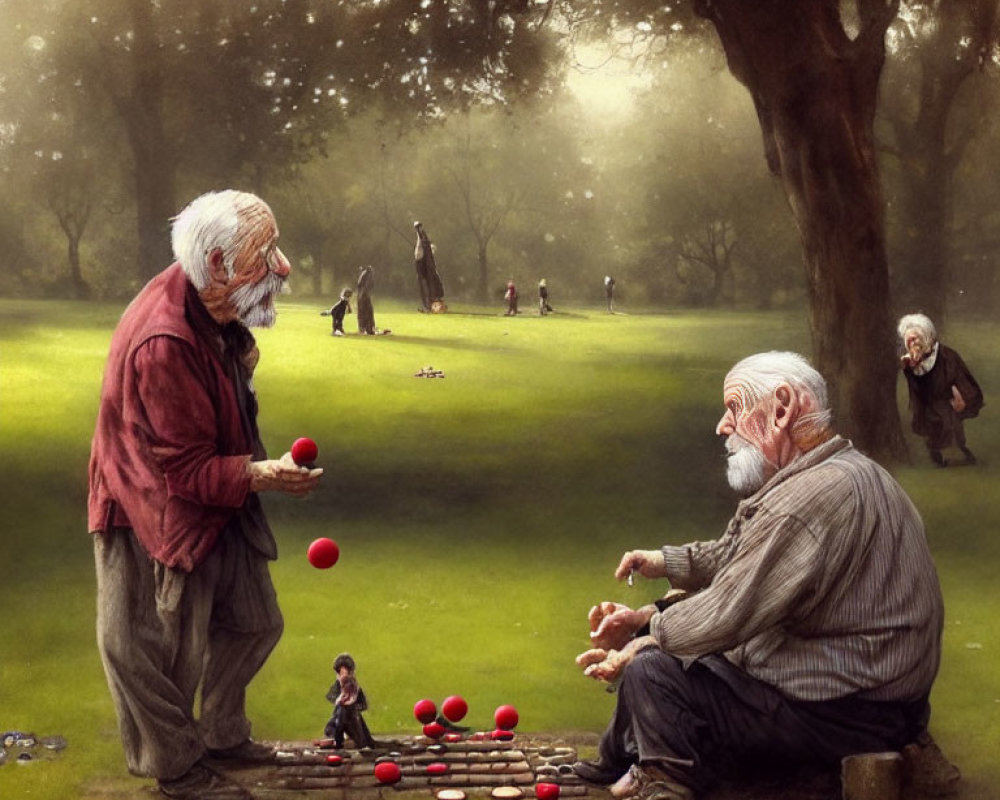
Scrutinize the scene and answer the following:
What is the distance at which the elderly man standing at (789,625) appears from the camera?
183 inches

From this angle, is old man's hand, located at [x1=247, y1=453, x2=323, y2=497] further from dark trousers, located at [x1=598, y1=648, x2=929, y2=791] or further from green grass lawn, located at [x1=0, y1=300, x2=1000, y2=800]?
green grass lawn, located at [x1=0, y1=300, x2=1000, y2=800]

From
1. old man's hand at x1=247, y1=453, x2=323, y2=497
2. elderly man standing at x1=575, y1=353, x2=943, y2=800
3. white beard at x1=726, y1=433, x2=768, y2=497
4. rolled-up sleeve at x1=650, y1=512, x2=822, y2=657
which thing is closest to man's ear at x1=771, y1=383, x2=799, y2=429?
elderly man standing at x1=575, y1=353, x2=943, y2=800

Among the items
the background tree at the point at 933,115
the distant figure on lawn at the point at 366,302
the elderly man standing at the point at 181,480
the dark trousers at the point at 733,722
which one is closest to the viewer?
the dark trousers at the point at 733,722

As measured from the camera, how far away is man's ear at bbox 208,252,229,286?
5055 mm

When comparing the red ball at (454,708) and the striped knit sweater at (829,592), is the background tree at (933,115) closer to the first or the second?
the striped knit sweater at (829,592)

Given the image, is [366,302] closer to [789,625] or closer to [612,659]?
[612,659]

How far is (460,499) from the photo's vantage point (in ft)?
22.1

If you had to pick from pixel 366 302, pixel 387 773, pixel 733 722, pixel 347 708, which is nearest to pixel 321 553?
pixel 347 708

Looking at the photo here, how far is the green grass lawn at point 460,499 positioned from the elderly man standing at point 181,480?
0.86 metres

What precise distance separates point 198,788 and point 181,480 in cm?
96

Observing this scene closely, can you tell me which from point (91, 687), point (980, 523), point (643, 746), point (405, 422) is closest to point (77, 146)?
point (405, 422)

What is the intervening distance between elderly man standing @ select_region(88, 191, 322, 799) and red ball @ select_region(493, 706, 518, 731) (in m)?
0.96

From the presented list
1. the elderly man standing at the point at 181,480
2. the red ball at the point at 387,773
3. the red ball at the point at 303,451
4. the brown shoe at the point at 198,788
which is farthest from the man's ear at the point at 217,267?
the red ball at the point at 387,773

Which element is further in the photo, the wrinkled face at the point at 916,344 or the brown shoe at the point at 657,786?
the wrinkled face at the point at 916,344
